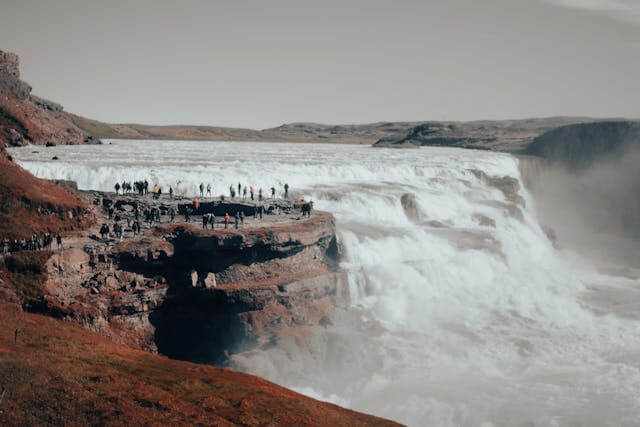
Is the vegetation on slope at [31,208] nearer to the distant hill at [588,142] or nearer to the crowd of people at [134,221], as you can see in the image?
the crowd of people at [134,221]

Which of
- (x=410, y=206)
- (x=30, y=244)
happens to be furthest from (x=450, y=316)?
(x=30, y=244)

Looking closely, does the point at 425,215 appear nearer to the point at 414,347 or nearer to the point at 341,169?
the point at 341,169

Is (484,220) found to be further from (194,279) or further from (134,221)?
(134,221)

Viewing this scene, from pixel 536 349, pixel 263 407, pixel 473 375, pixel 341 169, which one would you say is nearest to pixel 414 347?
pixel 473 375

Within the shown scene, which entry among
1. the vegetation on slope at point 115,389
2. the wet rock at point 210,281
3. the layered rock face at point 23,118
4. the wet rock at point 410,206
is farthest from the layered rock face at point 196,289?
the layered rock face at point 23,118

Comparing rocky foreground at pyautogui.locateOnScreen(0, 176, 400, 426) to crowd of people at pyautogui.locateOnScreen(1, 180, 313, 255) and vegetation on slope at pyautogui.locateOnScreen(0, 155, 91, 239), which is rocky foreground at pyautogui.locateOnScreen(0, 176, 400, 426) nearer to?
vegetation on slope at pyautogui.locateOnScreen(0, 155, 91, 239)

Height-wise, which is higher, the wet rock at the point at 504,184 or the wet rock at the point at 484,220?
the wet rock at the point at 504,184

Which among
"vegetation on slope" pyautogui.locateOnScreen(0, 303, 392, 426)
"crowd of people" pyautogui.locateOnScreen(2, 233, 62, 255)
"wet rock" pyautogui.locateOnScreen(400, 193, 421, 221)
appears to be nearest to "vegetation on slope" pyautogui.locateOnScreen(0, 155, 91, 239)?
"crowd of people" pyautogui.locateOnScreen(2, 233, 62, 255)
